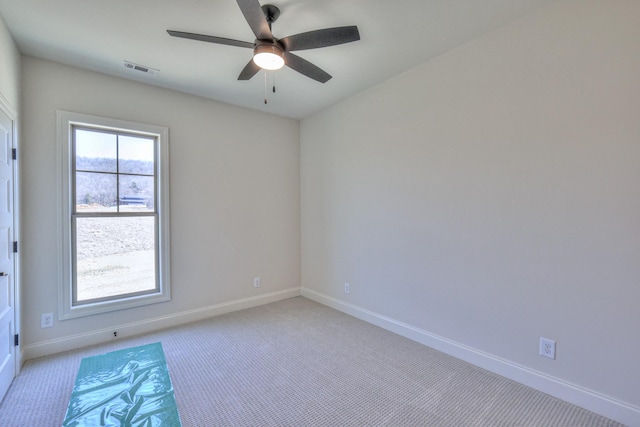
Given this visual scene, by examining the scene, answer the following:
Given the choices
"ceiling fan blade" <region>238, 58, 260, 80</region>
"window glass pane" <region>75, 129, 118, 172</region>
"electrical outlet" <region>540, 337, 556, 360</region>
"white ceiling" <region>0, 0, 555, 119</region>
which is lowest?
"electrical outlet" <region>540, 337, 556, 360</region>

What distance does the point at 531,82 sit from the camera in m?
2.16

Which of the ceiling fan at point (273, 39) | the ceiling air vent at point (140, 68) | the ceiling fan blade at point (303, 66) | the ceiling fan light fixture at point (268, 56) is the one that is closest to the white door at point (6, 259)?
the ceiling air vent at point (140, 68)

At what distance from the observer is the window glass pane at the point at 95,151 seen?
291cm

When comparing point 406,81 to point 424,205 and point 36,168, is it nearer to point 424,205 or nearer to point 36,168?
point 424,205

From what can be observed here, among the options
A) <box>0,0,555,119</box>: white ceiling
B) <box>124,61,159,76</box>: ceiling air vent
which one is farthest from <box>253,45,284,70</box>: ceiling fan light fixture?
<box>124,61,159,76</box>: ceiling air vent

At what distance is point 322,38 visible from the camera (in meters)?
1.89

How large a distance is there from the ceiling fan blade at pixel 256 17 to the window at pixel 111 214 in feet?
6.68

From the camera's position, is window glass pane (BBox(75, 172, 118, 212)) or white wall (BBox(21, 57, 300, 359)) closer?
white wall (BBox(21, 57, 300, 359))

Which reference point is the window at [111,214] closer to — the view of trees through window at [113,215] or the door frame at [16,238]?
the view of trees through window at [113,215]

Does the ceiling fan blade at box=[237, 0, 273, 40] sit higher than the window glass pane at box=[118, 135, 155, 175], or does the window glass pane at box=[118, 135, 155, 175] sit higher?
the ceiling fan blade at box=[237, 0, 273, 40]

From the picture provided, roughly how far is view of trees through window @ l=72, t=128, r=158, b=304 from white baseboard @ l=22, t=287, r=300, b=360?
0.34m

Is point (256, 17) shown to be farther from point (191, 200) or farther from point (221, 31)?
point (191, 200)

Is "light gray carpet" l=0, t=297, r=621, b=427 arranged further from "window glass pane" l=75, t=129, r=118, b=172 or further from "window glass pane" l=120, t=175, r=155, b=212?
"window glass pane" l=75, t=129, r=118, b=172

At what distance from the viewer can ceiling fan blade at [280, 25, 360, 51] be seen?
1.79 m
